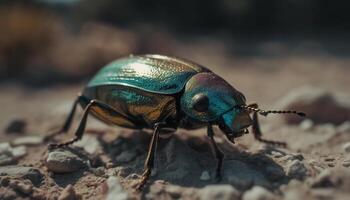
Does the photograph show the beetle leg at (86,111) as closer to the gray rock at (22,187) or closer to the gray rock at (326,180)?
the gray rock at (22,187)

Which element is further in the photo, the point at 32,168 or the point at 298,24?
the point at 298,24

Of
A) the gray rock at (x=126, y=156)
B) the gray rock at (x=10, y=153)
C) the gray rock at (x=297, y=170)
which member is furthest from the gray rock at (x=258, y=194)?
the gray rock at (x=10, y=153)

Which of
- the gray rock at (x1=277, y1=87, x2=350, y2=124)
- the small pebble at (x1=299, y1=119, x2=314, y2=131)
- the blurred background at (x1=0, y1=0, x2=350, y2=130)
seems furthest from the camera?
the blurred background at (x1=0, y1=0, x2=350, y2=130)

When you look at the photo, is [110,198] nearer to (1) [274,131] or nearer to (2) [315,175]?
(2) [315,175]


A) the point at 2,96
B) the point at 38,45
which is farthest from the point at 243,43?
the point at 2,96

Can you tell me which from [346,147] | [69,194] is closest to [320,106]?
[346,147]

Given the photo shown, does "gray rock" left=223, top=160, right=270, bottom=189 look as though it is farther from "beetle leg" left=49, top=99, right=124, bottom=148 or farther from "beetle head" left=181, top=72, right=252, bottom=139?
"beetle leg" left=49, top=99, right=124, bottom=148

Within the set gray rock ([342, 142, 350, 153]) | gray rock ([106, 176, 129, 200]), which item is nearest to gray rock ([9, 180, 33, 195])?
gray rock ([106, 176, 129, 200])

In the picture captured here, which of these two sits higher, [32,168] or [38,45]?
[38,45]
